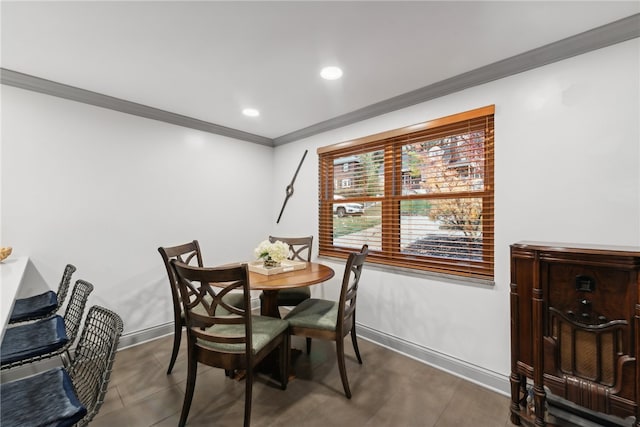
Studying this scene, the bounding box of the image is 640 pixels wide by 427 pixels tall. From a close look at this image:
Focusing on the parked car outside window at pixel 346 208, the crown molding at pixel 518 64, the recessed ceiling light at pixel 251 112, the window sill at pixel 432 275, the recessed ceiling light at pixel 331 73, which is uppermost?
the recessed ceiling light at pixel 331 73

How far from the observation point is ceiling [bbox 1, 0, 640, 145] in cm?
146

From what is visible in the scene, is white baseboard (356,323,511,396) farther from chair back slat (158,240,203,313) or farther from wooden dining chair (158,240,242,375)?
chair back slat (158,240,203,313)

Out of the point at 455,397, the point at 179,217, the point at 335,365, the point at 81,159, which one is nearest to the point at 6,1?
the point at 81,159

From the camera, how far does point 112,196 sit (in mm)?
2564

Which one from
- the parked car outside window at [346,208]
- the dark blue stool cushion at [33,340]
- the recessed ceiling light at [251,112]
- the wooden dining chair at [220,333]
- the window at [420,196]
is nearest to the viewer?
the dark blue stool cushion at [33,340]

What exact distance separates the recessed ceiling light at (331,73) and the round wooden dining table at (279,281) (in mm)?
1613

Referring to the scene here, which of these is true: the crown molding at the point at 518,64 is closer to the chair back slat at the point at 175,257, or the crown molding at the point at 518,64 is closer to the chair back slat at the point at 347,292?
the chair back slat at the point at 347,292

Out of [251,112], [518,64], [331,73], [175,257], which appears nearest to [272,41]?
[331,73]

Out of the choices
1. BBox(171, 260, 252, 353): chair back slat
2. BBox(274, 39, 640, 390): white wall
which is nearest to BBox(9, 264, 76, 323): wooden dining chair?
BBox(171, 260, 252, 353): chair back slat

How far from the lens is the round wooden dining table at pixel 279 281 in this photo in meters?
1.94

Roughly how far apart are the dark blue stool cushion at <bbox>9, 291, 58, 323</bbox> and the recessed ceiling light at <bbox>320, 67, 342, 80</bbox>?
2618 millimetres

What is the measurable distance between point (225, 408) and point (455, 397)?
1.62 metres

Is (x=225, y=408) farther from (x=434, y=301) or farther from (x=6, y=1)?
(x=6, y=1)

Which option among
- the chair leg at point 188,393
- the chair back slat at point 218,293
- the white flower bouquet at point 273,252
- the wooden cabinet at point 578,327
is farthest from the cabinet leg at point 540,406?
the chair leg at point 188,393
